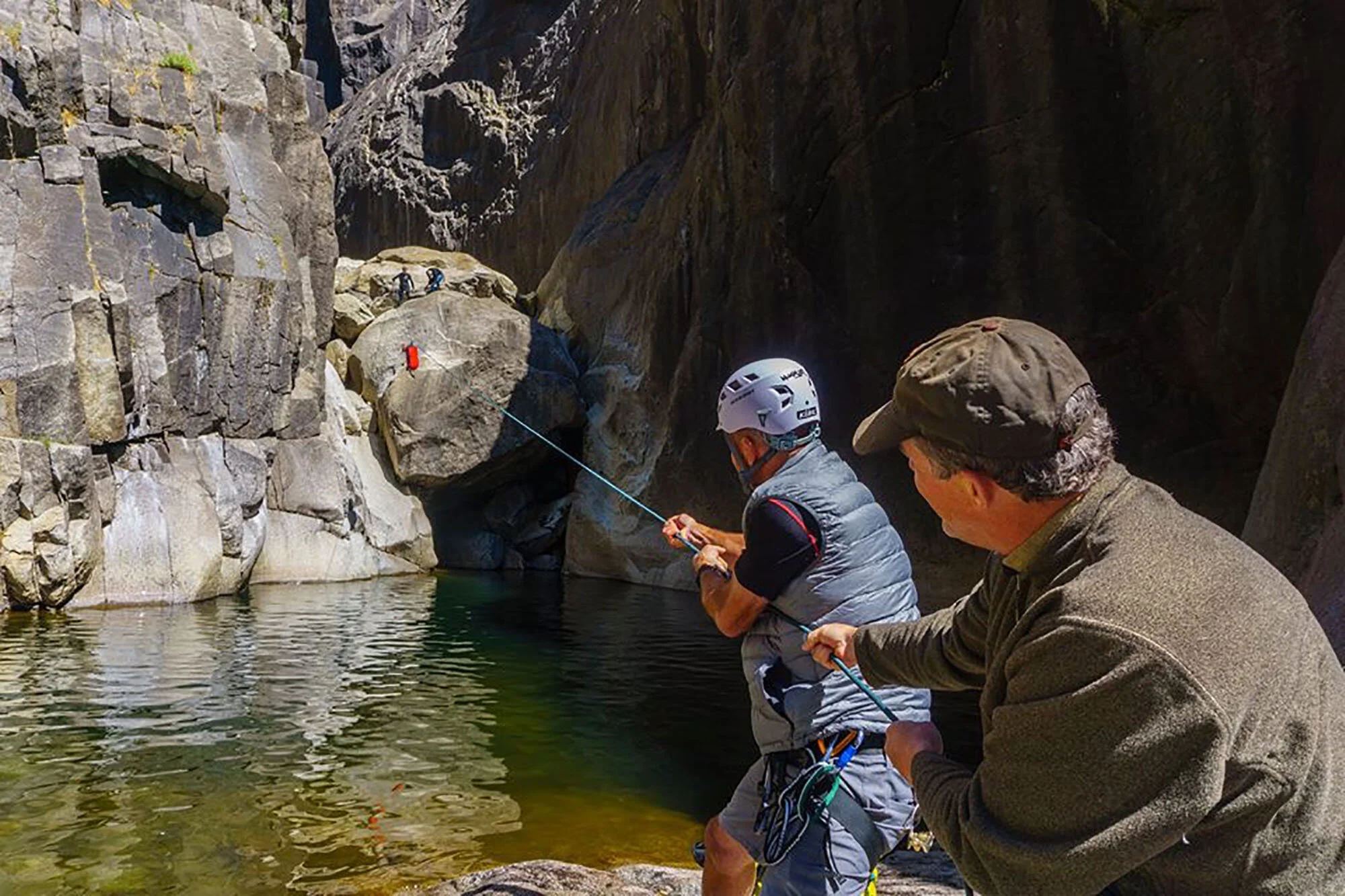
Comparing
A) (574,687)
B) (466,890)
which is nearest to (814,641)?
(466,890)

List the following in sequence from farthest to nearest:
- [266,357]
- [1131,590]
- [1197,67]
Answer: [266,357] → [1197,67] → [1131,590]

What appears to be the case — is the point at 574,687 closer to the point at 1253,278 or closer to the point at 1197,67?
the point at 1253,278

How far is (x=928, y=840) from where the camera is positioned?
6.21 m

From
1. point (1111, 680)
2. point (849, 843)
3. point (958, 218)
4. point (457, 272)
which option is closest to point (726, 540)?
point (849, 843)

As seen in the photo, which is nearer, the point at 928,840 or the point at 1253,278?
the point at 928,840

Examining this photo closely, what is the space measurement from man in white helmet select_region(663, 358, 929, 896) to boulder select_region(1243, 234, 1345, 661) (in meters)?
3.62

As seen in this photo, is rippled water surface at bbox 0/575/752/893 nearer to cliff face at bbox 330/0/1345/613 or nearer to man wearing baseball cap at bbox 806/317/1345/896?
man wearing baseball cap at bbox 806/317/1345/896

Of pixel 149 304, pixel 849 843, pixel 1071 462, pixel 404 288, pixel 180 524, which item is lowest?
pixel 849 843

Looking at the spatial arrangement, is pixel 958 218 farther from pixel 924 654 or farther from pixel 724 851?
pixel 924 654

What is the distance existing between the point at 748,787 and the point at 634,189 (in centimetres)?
2555

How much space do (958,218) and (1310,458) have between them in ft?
29.6

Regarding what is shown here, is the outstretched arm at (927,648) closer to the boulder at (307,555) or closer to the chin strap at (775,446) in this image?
the chin strap at (775,446)

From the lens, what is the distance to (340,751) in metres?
8.32

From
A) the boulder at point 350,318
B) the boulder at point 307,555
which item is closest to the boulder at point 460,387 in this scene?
the boulder at point 350,318
